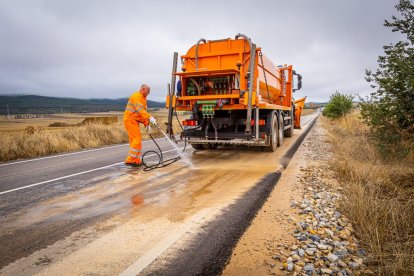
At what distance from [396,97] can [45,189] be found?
7.56 meters

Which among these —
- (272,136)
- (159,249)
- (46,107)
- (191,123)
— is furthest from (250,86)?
(46,107)

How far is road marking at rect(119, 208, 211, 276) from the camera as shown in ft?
8.01

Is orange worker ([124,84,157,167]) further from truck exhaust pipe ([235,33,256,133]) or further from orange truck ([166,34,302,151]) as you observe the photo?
truck exhaust pipe ([235,33,256,133])

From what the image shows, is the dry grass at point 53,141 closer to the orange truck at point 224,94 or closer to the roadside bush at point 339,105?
the orange truck at point 224,94

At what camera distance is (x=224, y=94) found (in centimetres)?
782

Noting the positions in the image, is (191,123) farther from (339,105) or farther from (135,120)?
(339,105)

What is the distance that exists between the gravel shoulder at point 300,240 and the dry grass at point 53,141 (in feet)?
27.3

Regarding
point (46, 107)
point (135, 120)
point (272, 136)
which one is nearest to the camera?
point (135, 120)

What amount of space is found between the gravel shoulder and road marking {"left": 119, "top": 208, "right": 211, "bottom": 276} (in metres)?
0.62

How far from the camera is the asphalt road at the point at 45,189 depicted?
119 inches

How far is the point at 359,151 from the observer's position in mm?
7996

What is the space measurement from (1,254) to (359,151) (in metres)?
8.07

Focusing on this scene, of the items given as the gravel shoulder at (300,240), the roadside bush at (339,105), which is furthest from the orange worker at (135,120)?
the roadside bush at (339,105)

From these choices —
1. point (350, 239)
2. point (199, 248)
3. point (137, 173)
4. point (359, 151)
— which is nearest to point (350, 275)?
point (350, 239)
